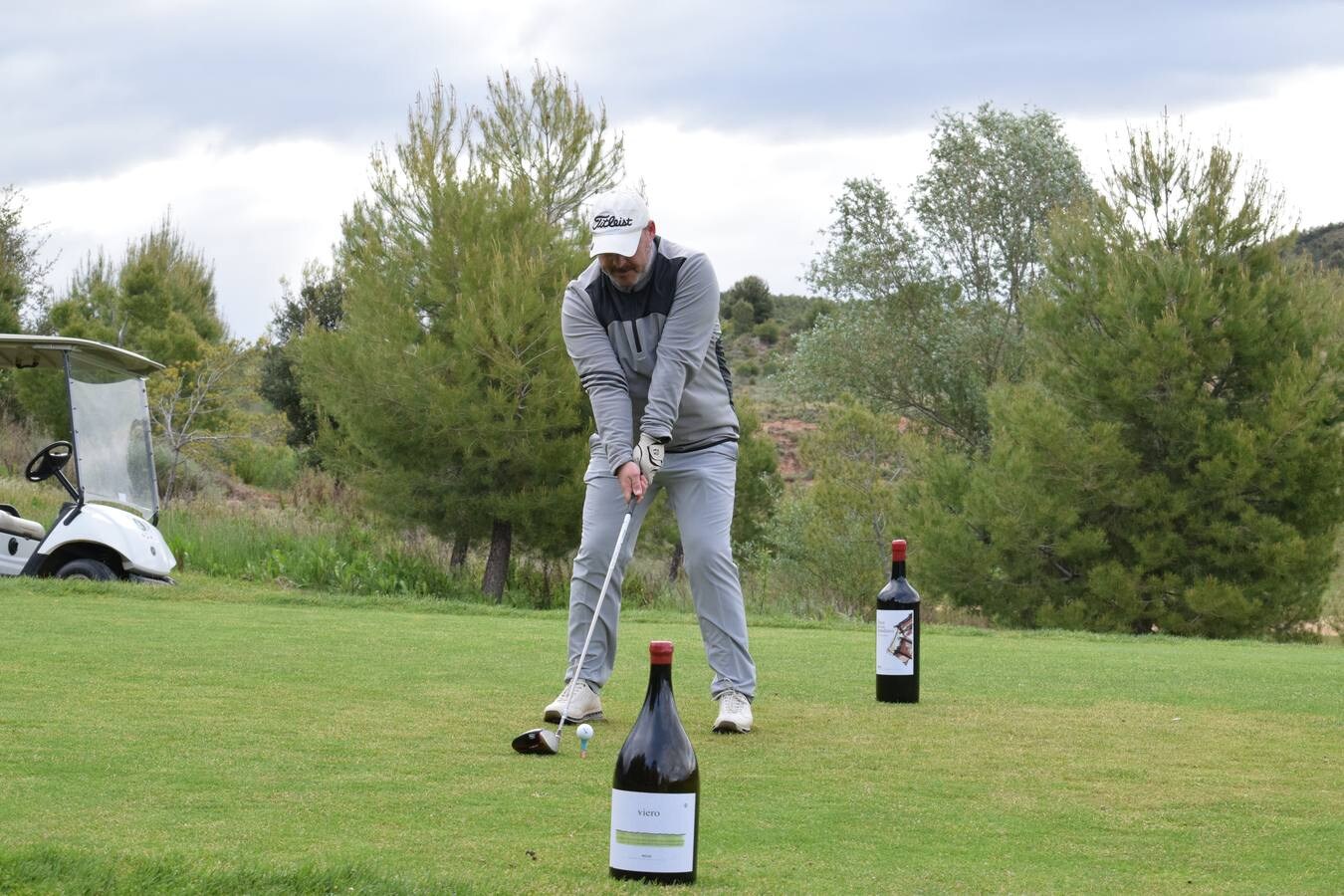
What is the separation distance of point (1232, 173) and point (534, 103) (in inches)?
419

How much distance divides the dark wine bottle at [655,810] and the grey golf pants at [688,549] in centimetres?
244

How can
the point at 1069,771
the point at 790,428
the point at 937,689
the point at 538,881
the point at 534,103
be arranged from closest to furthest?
the point at 538,881 < the point at 1069,771 < the point at 937,689 < the point at 534,103 < the point at 790,428

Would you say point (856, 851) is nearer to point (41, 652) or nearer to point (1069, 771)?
point (1069, 771)

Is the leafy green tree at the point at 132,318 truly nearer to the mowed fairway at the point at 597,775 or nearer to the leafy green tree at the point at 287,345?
the leafy green tree at the point at 287,345

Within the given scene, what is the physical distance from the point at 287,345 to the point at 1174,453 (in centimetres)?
2060

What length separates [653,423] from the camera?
5.51 meters

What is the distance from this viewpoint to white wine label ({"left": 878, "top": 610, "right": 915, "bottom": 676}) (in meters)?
6.11

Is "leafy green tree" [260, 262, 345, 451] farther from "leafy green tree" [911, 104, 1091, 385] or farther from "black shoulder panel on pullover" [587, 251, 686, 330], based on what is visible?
"black shoulder panel on pullover" [587, 251, 686, 330]

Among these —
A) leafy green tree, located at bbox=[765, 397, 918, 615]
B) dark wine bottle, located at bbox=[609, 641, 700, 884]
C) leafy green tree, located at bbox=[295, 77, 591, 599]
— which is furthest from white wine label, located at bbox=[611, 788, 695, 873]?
leafy green tree, located at bbox=[765, 397, 918, 615]

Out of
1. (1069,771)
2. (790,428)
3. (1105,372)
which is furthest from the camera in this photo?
(790,428)

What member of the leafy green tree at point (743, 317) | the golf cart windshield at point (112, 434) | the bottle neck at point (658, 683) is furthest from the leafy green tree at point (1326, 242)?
the bottle neck at point (658, 683)

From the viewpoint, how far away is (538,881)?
304 cm

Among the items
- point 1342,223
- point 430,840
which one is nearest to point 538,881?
point 430,840

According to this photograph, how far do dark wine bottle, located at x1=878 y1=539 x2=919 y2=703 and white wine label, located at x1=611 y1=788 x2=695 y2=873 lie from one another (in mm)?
3077
